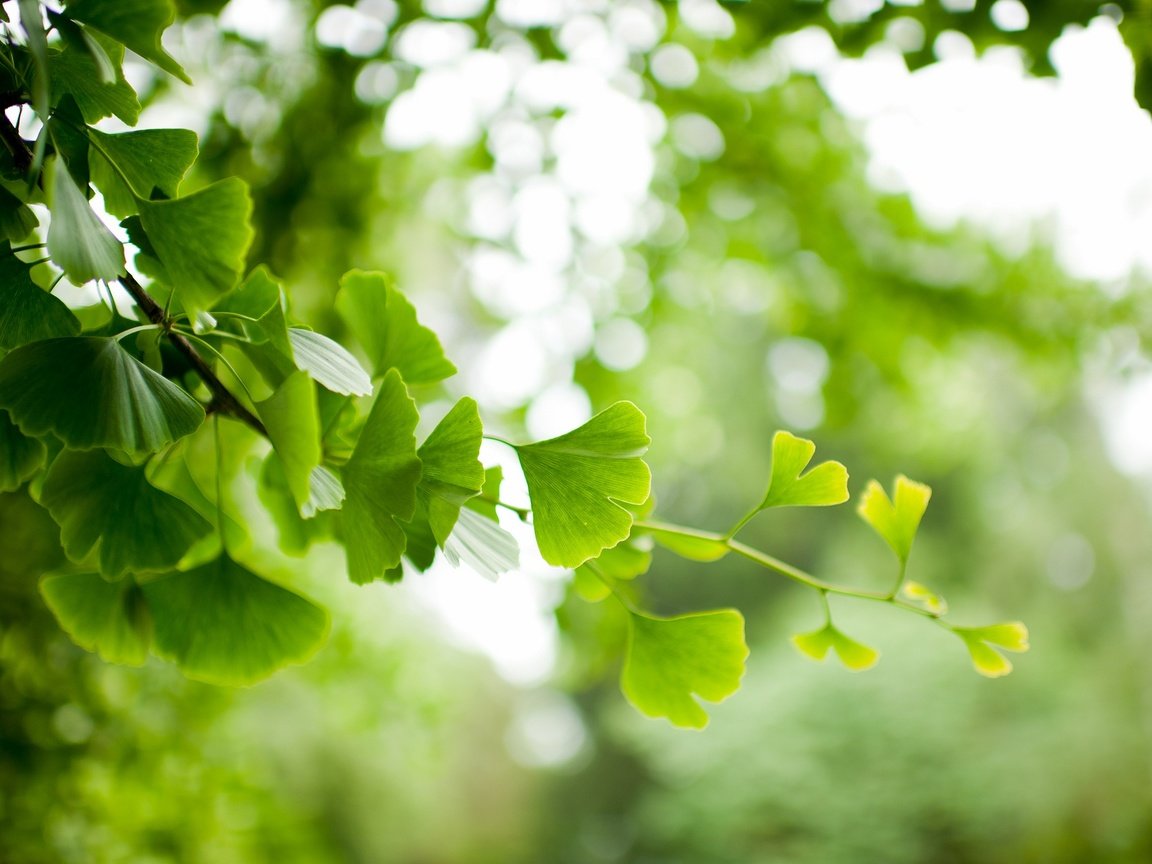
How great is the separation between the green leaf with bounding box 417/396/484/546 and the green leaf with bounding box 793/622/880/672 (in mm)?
101

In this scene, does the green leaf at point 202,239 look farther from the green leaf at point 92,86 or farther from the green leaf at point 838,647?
the green leaf at point 838,647

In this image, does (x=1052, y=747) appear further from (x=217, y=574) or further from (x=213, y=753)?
(x=217, y=574)

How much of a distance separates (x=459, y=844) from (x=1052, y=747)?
213 cm

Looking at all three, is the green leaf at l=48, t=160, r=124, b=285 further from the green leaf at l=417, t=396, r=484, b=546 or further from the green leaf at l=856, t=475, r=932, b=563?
the green leaf at l=856, t=475, r=932, b=563

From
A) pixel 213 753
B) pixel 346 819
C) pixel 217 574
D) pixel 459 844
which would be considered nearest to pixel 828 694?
pixel 459 844

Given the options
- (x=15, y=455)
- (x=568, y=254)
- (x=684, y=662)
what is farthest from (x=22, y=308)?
(x=568, y=254)

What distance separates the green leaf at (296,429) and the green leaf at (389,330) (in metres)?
0.05

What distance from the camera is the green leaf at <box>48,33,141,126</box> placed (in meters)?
0.14

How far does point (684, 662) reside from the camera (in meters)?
0.18

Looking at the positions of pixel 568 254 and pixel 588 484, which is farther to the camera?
pixel 568 254

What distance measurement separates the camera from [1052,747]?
296cm

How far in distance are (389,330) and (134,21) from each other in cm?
7

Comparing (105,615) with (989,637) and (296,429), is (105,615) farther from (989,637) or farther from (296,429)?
(989,637)

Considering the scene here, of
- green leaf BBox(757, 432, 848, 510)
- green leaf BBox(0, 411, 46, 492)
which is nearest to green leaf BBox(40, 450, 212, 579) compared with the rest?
green leaf BBox(0, 411, 46, 492)
